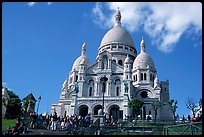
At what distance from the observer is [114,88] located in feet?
187

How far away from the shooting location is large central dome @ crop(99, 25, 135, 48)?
7129 centimetres

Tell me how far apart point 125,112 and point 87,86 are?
12822 millimetres

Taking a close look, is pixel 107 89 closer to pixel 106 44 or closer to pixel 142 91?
pixel 142 91

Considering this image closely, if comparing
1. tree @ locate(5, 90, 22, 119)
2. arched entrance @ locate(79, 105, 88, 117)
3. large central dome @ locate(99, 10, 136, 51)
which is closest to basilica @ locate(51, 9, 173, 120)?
arched entrance @ locate(79, 105, 88, 117)

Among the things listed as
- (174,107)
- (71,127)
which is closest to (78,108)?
(174,107)

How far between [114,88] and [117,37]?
19533 millimetres

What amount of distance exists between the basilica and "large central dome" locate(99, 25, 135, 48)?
8.46 ft

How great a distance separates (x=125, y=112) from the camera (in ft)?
160

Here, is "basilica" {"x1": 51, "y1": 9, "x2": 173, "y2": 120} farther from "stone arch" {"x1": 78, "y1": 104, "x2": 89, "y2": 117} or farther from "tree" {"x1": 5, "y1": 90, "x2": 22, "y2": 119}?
"tree" {"x1": 5, "y1": 90, "x2": 22, "y2": 119}

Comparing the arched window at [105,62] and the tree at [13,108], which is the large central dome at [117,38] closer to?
the arched window at [105,62]

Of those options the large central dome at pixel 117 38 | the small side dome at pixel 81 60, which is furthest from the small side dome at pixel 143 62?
the small side dome at pixel 81 60

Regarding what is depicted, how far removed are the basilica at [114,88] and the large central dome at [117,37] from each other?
2.58m

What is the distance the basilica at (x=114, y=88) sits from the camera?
5097 cm

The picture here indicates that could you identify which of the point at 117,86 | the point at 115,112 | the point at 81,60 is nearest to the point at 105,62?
the point at 117,86
